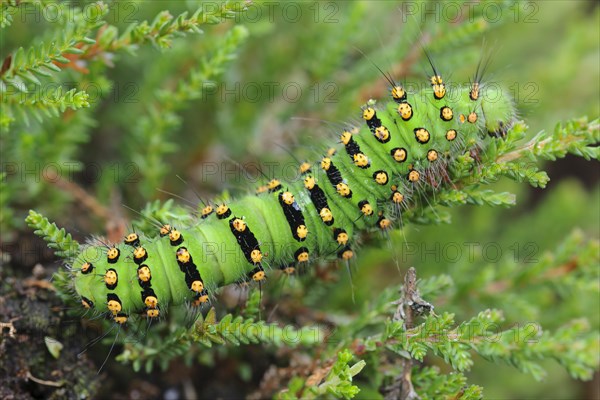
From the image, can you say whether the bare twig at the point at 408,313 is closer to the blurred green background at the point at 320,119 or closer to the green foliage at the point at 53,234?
the blurred green background at the point at 320,119

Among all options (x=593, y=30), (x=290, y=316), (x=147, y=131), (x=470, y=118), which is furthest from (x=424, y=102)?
(x=593, y=30)

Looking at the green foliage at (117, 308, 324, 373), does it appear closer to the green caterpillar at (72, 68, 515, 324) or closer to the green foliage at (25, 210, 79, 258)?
the green caterpillar at (72, 68, 515, 324)

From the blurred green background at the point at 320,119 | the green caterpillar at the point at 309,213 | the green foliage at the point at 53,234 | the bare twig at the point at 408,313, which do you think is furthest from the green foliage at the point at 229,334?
the blurred green background at the point at 320,119

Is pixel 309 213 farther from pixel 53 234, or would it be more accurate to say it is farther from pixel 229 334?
pixel 53 234

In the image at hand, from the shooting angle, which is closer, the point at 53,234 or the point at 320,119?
the point at 53,234

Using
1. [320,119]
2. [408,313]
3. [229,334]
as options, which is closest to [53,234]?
[229,334]

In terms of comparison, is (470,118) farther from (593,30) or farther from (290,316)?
(593,30)
